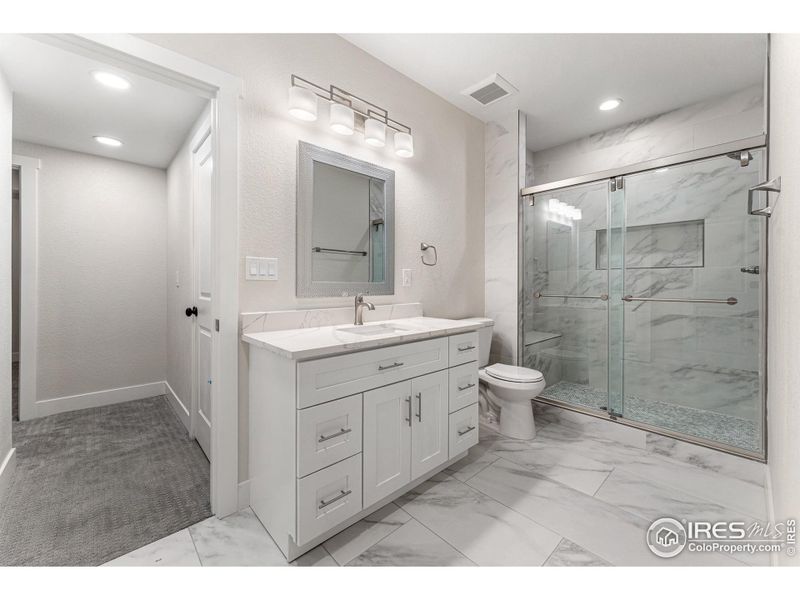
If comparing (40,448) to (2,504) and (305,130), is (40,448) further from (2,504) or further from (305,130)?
(305,130)

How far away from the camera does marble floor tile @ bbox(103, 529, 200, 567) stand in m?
1.22

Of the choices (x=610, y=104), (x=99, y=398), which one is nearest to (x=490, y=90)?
(x=610, y=104)

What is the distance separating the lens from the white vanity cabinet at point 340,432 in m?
1.20

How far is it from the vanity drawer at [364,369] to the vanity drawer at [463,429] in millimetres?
317

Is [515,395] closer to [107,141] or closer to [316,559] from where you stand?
[316,559]

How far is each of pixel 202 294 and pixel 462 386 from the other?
Answer: 5.50 ft

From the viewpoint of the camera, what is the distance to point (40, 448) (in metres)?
2.08

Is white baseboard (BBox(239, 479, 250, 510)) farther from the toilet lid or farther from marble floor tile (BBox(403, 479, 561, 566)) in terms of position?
the toilet lid

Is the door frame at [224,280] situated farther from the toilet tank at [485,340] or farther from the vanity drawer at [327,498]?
the toilet tank at [485,340]

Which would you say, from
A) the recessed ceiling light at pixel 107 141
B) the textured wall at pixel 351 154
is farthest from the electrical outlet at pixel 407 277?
the recessed ceiling light at pixel 107 141

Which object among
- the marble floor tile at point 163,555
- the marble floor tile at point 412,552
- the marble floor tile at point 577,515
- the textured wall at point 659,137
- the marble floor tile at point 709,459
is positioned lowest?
the marble floor tile at point 163,555

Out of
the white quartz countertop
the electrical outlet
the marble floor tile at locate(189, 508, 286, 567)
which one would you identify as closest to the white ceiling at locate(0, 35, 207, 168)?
the white quartz countertop

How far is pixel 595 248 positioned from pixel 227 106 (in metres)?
2.59
